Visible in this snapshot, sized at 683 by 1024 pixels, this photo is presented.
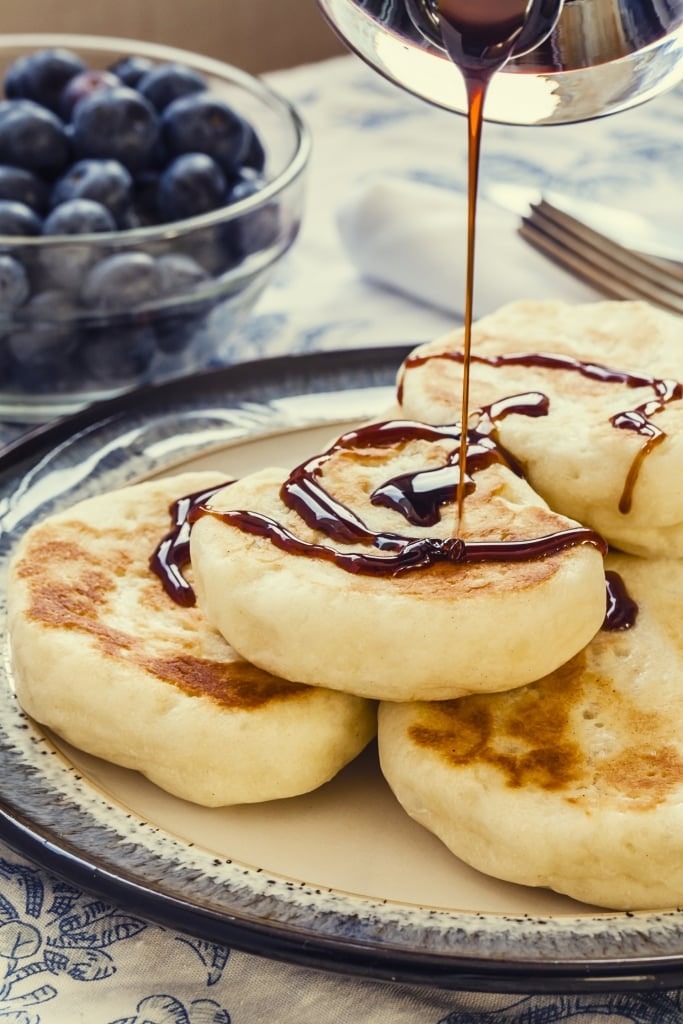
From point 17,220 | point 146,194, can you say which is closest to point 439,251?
point 146,194

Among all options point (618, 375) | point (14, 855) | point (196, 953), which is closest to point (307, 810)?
point (196, 953)

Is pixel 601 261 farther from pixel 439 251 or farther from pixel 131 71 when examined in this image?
pixel 131 71

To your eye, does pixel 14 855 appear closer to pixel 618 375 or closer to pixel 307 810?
pixel 307 810

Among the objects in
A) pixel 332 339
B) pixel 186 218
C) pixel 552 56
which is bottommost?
pixel 332 339

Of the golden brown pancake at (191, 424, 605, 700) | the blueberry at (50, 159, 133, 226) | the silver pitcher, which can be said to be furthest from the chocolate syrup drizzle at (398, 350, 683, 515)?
the blueberry at (50, 159, 133, 226)

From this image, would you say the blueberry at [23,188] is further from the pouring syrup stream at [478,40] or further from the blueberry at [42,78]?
the pouring syrup stream at [478,40]

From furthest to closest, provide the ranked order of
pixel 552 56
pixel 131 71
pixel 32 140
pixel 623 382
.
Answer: pixel 131 71 < pixel 32 140 < pixel 623 382 < pixel 552 56

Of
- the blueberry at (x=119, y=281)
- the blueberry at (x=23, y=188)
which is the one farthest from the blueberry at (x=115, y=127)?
the blueberry at (x=119, y=281)
